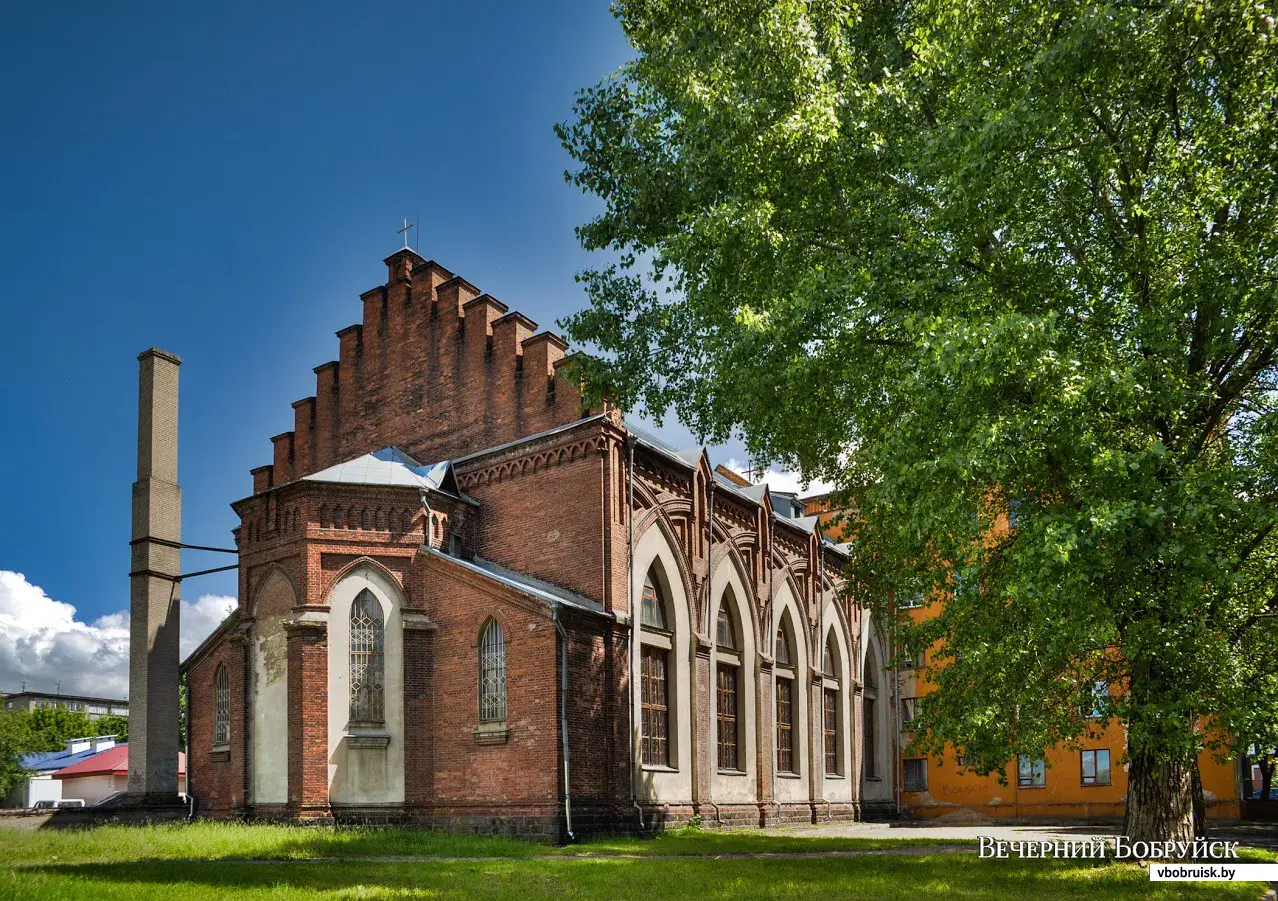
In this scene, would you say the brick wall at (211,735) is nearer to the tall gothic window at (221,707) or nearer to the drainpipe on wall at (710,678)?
the tall gothic window at (221,707)

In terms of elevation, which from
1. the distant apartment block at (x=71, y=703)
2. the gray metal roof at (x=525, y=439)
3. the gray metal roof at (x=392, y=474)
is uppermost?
the gray metal roof at (x=525, y=439)

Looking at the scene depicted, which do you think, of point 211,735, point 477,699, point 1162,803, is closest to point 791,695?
point 477,699

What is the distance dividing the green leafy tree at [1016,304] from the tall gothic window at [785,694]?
13.6 m

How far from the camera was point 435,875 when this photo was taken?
13203mm

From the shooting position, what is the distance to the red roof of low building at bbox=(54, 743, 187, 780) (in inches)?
2074

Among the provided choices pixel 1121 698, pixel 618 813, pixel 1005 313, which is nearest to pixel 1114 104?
pixel 1005 313

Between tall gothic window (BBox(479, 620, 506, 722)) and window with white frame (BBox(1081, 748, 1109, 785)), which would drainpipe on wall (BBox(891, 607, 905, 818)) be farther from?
tall gothic window (BBox(479, 620, 506, 722))

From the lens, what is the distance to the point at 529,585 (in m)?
22.6

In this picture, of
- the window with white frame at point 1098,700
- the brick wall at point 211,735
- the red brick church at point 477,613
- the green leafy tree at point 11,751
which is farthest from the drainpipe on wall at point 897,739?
the green leafy tree at point 11,751

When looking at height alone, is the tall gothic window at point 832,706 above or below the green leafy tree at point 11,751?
above

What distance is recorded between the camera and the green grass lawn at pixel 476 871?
37.6 ft

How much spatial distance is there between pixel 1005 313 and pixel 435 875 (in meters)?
9.54

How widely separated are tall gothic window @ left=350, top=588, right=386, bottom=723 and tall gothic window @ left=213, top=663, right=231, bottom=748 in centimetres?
385

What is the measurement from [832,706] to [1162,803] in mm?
20118
